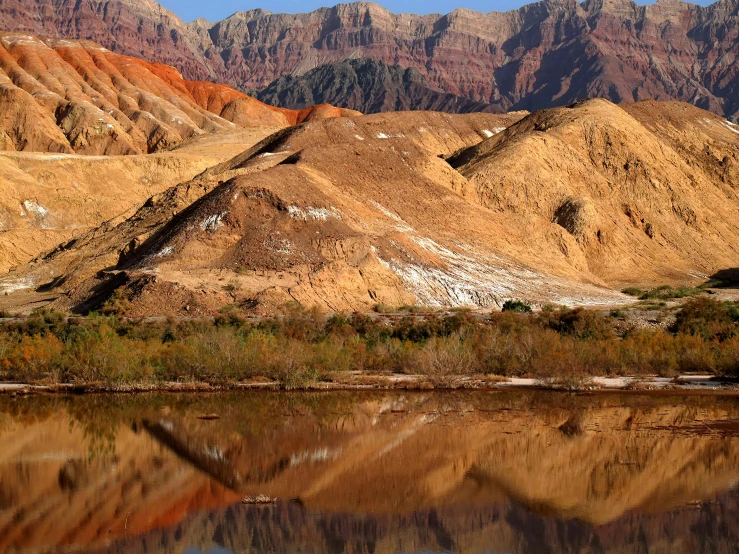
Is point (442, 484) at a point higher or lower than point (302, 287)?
lower

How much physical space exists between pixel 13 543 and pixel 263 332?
2106 cm

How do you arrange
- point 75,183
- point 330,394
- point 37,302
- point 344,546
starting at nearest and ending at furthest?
point 344,546, point 330,394, point 37,302, point 75,183

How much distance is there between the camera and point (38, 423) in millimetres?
26281

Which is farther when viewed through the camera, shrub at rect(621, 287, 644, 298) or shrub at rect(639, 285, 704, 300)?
shrub at rect(621, 287, 644, 298)

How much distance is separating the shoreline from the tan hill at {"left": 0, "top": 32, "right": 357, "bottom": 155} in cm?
8628

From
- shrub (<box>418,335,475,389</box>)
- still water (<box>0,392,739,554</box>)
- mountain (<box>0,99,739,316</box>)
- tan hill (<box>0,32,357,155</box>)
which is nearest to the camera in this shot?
still water (<box>0,392,739,554</box>)

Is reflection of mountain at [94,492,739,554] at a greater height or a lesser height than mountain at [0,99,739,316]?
lesser

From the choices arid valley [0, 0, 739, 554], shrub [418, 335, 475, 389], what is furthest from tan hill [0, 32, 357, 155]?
shrub [418, 335, 475, 389]

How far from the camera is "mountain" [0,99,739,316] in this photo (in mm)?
49531

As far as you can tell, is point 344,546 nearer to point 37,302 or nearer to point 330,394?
point 330,394

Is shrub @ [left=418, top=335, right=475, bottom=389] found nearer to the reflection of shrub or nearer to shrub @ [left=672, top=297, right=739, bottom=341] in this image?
shrub @ [left=672, top=297, right=739, bottom=341]

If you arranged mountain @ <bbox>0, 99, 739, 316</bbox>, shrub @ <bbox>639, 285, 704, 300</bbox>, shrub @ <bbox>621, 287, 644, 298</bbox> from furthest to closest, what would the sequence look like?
shrub @ <bbox>621, 287, 644, 298</bbox>, shrub @ <bbox>639, 285, 704, 300</bbox>, mountain @ <bbox>0, 99, 739, 316</bbox>

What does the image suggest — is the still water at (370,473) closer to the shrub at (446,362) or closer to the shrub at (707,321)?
the shrub at (446,362)

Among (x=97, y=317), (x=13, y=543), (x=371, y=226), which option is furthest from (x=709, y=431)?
(x=371, y=226)
